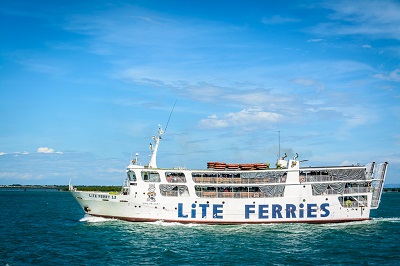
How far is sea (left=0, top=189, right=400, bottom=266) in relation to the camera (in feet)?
77.5

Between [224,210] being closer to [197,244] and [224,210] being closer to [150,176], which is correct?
[150,176]

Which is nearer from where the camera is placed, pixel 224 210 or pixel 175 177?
pixel 224 210

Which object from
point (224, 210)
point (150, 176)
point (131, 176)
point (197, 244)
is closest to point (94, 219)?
point (131, 176)

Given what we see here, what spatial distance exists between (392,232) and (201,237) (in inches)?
672

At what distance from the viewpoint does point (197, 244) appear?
27.9 meters

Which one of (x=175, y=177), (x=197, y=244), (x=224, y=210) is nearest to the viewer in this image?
(x=197, y=244)

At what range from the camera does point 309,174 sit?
37.5m

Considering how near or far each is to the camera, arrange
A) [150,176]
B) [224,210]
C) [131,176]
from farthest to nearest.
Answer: [131,176] < [150,176] < [224,210]

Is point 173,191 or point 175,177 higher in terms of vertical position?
point 175,177

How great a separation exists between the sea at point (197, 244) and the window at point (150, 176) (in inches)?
162

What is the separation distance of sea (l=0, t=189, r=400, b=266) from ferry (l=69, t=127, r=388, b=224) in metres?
1.09

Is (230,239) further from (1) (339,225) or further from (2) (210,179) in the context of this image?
(1) (339,225)

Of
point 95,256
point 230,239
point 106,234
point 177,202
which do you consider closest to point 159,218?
point 177,202

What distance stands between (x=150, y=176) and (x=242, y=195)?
8955 millimetres
